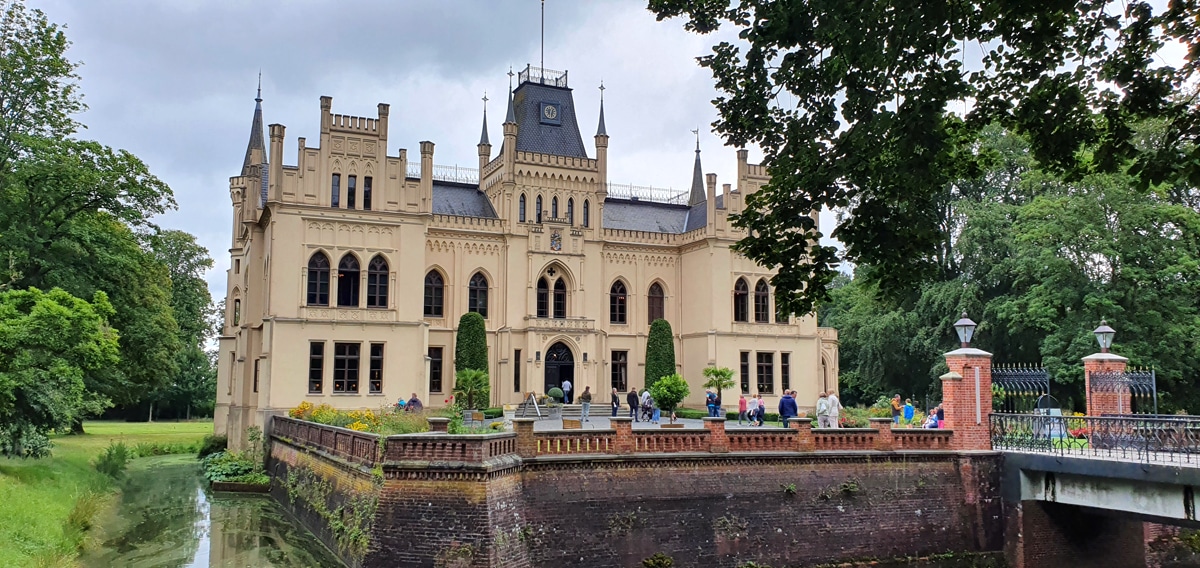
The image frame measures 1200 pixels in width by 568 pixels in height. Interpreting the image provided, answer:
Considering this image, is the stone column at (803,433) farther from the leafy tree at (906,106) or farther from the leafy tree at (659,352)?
the leafy tree at (659,352)

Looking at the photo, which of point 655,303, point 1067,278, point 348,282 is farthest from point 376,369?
point 1067,278

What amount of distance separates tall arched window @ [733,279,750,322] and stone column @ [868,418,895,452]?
18319mm

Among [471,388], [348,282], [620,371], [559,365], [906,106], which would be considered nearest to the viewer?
[906,106]

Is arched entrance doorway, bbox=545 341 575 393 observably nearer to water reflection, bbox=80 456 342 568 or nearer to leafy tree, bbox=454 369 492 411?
leafy tree, bbox=454 369 492 411

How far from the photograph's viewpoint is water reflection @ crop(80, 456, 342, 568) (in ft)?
58.7

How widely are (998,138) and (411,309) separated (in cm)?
2354

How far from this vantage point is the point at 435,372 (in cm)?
3412

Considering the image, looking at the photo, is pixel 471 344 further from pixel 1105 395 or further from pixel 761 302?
pixel 1105 395

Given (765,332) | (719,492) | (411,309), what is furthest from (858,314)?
(719,492)

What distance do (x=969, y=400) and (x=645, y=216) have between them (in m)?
22.1

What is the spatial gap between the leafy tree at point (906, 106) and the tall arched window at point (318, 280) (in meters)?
23.9

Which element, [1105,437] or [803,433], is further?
[803,433]

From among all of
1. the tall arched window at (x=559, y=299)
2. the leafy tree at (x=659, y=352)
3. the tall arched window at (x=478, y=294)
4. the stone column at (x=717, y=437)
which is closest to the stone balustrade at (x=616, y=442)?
the stone column at (x=717, y=437)

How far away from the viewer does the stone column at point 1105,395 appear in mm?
19422
